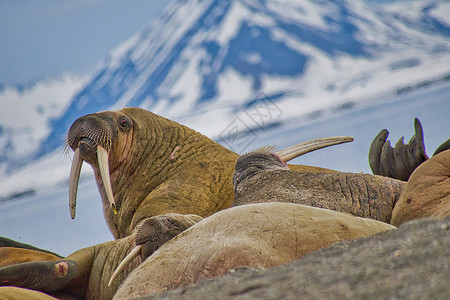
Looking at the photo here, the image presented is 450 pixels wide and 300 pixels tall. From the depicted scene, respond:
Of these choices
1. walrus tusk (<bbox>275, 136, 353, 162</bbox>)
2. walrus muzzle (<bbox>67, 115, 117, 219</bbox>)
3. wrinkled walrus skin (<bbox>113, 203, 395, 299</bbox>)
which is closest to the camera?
wrinkled walrus skin (<bbox>113, 203, 395, 299</bbox>)

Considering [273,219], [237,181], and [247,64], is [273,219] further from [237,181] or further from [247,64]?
[247,64]

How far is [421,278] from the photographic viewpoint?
125 cm

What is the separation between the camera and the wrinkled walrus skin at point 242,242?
207 centimetres

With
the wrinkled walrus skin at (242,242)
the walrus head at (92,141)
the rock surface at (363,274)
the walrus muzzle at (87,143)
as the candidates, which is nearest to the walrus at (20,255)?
the walrus head at (92,141)

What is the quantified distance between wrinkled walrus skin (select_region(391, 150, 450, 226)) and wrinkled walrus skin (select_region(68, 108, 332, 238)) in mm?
1825

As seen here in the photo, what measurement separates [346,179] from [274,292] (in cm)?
259

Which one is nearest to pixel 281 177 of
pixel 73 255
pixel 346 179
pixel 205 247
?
pixel 346 179

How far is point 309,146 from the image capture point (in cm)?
484

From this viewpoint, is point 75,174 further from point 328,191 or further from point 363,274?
point 363,274

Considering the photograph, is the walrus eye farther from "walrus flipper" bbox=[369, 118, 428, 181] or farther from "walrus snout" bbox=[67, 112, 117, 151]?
"walrus flipper" bbox=[369, 118, 428, 181]

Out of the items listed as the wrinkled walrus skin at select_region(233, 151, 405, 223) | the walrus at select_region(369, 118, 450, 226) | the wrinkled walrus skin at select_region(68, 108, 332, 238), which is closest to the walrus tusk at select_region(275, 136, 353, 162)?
the wrinkled walrus skin at select_region(68, 108, 332, 238)

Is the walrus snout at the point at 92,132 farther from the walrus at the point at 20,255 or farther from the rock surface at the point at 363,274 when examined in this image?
the rock surface at the point at 363,274

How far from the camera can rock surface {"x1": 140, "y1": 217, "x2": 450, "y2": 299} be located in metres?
1.24

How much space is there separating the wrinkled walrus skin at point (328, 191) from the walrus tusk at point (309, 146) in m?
0.73
